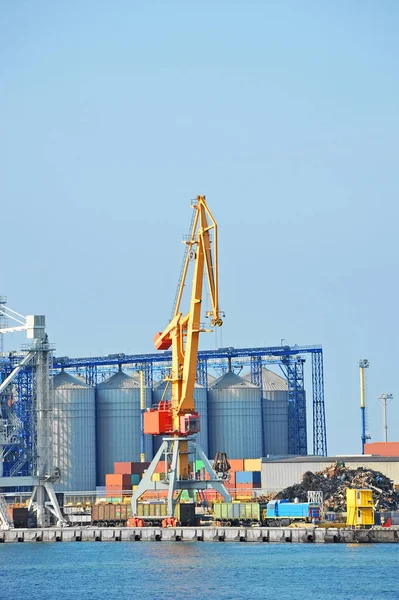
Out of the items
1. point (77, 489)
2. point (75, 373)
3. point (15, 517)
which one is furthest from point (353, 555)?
point (75, 373)

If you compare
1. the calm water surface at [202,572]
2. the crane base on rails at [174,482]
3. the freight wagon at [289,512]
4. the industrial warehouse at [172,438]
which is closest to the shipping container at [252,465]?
the industrial warehouse at [172,438]

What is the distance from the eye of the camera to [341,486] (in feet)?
363

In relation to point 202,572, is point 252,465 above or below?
above

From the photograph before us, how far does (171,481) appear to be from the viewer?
349ft

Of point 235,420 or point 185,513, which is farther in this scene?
point 235,420

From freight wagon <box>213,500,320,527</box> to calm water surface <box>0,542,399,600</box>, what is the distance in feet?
27.7

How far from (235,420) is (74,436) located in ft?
50.1

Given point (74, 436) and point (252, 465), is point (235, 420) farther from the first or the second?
point (252, 465)

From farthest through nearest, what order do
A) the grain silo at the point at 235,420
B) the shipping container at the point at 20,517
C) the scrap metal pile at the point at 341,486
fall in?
the grain silo at the point at 235,420
the scrap metal pile at the point at 341,486
the shipping container at the point at 20,517

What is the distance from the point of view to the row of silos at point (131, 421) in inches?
5566

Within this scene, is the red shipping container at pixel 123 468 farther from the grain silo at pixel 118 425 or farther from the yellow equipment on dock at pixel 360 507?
the yellow equipment on dock at pixel 360 507

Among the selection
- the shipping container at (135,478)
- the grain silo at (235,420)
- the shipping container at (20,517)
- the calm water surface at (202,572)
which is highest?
the grain silo at (235,420)

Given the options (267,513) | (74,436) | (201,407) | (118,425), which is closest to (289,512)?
(267,513)

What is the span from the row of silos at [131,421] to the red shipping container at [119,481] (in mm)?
9586
